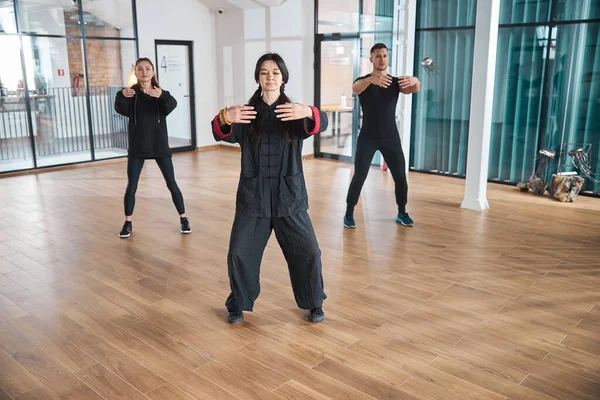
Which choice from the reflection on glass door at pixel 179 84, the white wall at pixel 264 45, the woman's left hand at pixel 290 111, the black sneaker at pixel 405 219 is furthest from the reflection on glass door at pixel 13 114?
the woman's left hand at pixel 290 111

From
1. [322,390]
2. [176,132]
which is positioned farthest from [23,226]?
[176,132]

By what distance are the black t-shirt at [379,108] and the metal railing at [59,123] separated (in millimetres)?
5419

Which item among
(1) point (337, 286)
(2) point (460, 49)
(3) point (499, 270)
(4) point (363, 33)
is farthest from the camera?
(4) point (363, 33)

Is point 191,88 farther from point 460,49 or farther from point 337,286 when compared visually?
point 337,286

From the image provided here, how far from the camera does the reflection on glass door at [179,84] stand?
934cm

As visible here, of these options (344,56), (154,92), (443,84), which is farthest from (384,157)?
(344,56)

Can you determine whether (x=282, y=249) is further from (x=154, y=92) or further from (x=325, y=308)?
(x=154, y=92)

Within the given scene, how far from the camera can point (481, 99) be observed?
5.51m

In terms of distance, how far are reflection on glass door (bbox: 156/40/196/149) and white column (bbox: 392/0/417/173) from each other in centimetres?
391

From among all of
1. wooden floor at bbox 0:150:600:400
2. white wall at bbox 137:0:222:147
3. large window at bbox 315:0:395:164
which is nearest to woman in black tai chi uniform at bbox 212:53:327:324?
wooden floor at bbox 0:150:600:400

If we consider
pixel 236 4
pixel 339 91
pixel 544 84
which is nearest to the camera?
pixel 544 84

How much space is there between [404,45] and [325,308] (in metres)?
5.03

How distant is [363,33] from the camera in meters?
7.97

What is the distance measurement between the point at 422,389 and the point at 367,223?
2806 millimetres
